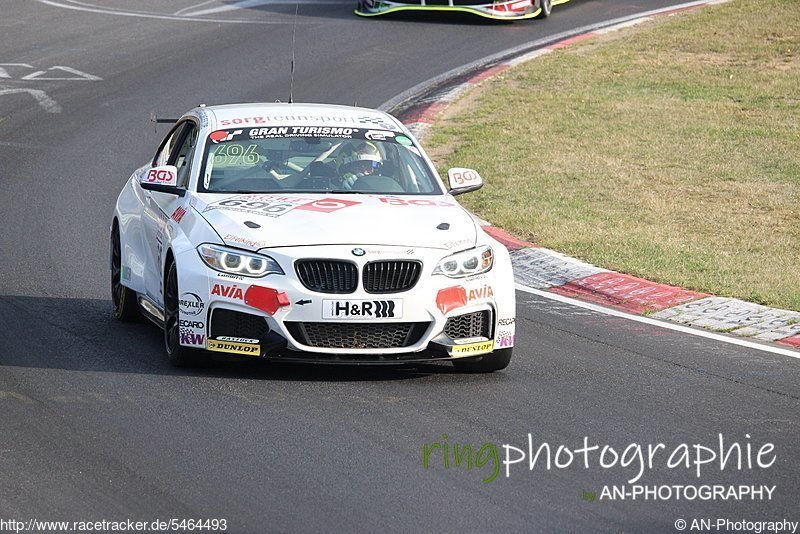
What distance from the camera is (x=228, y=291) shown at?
852 centimetres

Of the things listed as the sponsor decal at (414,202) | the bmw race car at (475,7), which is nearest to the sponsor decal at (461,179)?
the sponsor decal at (414,202)

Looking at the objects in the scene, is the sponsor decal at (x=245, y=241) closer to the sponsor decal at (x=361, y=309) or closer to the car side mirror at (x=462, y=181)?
the sponsor decal at (x=361, y=309)

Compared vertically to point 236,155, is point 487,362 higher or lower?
lower

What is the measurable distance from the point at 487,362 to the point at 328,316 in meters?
1.15

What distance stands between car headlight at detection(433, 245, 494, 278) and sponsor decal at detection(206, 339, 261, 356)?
1.13 m

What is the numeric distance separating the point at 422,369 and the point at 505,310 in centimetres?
66

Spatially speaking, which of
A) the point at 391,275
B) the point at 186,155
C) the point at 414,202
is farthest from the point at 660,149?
the point at 391,275

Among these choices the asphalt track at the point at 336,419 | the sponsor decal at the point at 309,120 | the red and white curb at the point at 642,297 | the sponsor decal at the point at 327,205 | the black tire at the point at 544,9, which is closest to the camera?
the asphalt track at the point at 336,419

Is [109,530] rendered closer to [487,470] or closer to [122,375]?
[487,470]

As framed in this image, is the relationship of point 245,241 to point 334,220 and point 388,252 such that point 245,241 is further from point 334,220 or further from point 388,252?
point 388,252

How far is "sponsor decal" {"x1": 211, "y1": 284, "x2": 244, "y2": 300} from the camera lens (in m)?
8.50

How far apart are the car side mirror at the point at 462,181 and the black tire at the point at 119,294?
2.29 meters

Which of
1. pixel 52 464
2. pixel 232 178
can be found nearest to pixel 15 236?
pixel 232 178

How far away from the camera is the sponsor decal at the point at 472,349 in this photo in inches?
344
